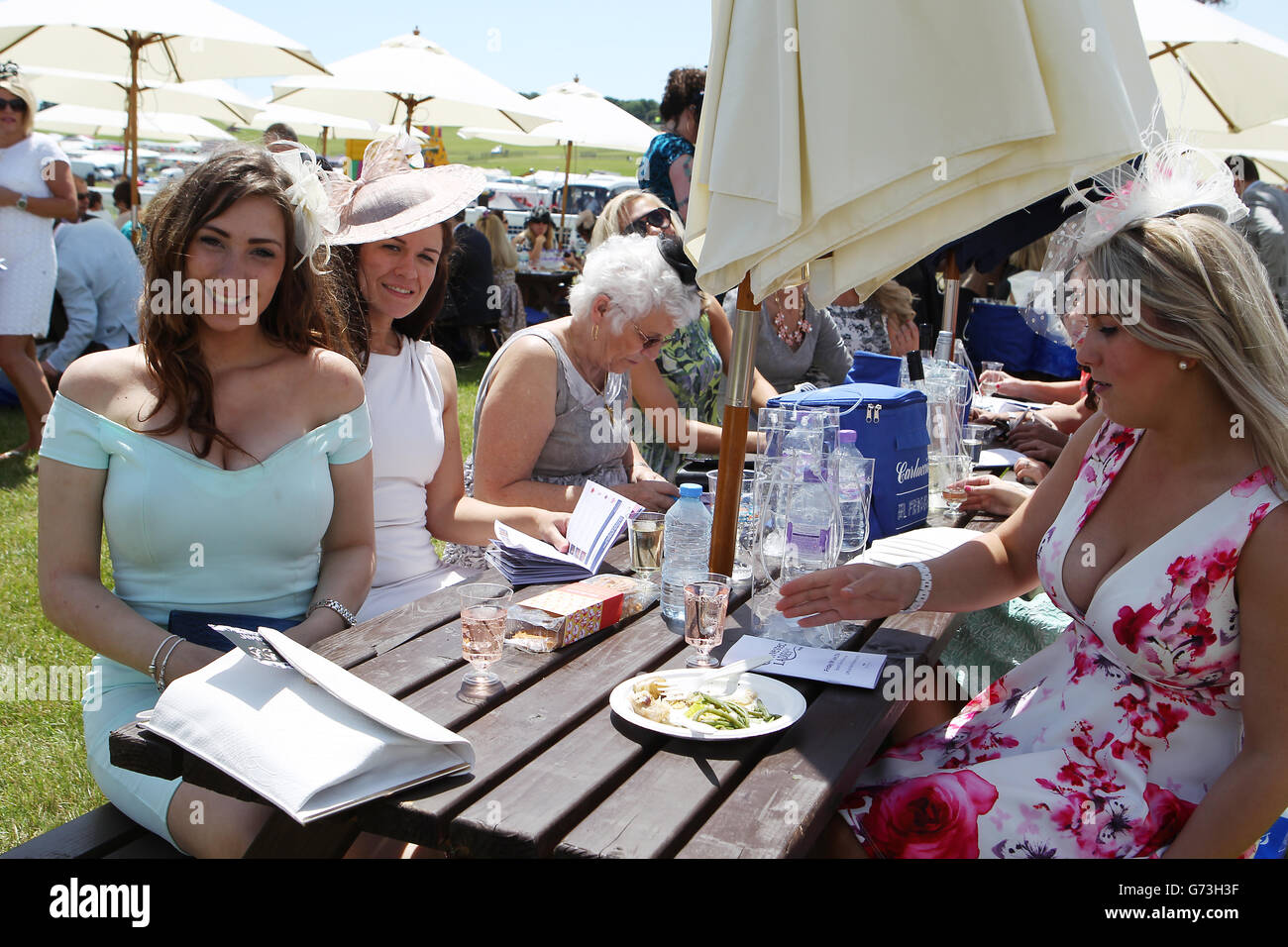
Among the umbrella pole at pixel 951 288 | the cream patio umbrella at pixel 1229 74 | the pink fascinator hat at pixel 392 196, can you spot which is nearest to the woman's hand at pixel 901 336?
the umbrella pole at pixel 951 288

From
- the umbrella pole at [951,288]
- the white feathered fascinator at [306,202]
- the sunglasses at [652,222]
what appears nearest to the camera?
the white feathered fascinator at [306,202]

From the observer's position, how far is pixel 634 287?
11.3 ft

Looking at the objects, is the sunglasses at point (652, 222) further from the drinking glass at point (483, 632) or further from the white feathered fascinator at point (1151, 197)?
the drinking glass at point (483, 632)

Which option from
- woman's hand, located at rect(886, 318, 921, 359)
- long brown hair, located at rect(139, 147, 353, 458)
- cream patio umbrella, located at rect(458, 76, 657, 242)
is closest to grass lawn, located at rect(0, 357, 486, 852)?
long brown hair, located at rect(139, 147, 353, 458)

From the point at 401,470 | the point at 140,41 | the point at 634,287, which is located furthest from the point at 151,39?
the point at 401,470

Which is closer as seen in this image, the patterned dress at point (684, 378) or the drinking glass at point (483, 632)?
the drinking glass at point (483, 632)

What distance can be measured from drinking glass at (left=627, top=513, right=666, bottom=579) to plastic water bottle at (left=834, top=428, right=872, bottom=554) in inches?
19.2

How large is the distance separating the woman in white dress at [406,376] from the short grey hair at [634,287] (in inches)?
21.2

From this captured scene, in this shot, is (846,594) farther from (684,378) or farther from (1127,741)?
(684,378)

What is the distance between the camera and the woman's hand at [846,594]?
2064 millimetres

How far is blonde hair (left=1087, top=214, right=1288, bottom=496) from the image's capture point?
5.86ft

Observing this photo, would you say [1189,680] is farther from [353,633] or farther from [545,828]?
[353,633]

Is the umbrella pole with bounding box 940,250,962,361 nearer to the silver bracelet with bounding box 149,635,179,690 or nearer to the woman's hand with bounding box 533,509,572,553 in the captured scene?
the woman's hand with bounding box 533,509,572,553
